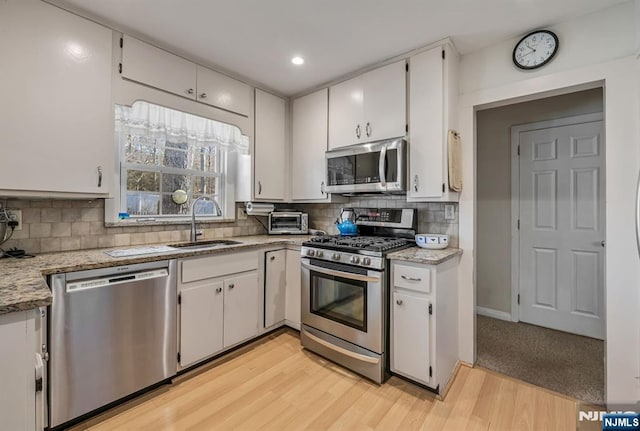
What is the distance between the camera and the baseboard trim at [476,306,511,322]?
3261 mm

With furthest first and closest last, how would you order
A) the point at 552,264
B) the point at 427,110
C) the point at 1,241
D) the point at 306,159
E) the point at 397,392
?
the point at 306,159
the point at 552,264
the point at 427,110
the point at 397,392
the point at 1,241

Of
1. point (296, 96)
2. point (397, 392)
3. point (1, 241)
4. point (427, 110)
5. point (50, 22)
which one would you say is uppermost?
point (296, 96)

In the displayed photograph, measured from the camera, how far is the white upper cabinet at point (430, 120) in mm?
2231

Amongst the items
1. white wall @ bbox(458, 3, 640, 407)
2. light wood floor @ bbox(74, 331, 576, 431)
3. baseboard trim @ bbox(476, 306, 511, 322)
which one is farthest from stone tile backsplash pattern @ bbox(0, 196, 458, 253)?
baseboard trim @ bbox(476, 306, 511, 322)

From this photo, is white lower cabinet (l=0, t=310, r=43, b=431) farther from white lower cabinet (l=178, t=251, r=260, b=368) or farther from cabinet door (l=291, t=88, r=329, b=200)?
cabinet door (l=291, t=88, r=329, b=200)

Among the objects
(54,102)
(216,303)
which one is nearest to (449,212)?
(216,303)

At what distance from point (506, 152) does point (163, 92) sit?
3.50m

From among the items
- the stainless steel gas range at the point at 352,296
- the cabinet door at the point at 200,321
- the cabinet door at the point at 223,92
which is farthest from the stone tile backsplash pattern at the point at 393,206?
the cabinet door at the point at 200,321

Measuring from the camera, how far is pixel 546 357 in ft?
8.01

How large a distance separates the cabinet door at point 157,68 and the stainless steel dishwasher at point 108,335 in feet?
4.63

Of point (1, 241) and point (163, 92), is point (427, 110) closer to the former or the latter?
point (163, 92)

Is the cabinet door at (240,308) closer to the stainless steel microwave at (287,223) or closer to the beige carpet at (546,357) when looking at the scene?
the stainless steel microwave at (287,223)

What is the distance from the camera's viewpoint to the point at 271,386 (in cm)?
206

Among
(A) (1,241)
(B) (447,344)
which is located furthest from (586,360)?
(A) (1,241)
